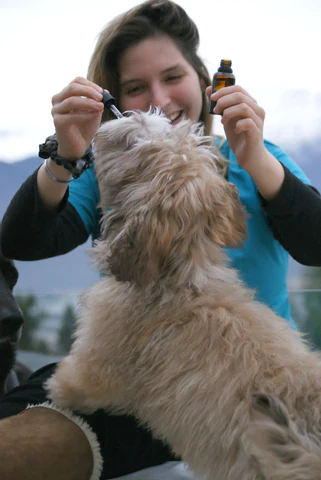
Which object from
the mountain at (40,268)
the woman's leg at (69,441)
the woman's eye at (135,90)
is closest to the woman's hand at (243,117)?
the woman's eye at (135,90)

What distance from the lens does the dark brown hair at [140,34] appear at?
1850 mm

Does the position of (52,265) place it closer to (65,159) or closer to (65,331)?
(65,331)

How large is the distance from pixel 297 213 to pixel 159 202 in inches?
19.9

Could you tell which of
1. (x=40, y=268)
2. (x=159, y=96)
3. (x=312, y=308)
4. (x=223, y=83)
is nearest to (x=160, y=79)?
(x=159, y=96)

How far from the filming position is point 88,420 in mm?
1511

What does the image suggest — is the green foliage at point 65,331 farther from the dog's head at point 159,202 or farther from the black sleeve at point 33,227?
the dog's head at point 159,202

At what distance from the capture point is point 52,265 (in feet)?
9.11

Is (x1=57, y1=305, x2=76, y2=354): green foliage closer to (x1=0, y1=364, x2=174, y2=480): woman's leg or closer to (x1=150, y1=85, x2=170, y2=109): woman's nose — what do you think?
(x1=0, y1=364, x2=174, y2=480): woman's leg

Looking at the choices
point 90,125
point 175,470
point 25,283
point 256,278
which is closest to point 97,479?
point 175,470

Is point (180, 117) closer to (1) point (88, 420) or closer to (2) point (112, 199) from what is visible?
(2) point (112, 199)

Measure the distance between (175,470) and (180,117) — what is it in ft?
4.09

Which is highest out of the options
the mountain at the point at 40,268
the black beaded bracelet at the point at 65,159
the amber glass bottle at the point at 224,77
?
the amber glass bottle at the point at 224,77

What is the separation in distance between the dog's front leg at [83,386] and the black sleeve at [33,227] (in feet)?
1.42

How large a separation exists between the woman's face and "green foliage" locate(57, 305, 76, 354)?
1275 mm
